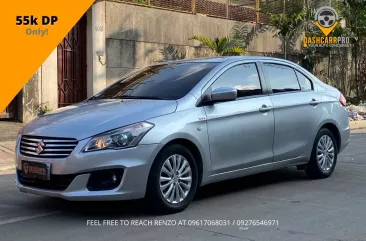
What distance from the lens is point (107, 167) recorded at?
5.00 metres

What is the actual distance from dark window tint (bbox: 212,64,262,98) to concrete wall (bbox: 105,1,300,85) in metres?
8.46

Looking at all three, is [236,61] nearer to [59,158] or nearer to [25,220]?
[59,158]

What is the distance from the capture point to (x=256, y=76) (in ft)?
21.6

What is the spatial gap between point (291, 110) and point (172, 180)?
2.15 metres

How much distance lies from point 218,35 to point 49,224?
13.6m

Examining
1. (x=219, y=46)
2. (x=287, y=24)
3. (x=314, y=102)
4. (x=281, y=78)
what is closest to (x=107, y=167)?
(x=281, y=78)

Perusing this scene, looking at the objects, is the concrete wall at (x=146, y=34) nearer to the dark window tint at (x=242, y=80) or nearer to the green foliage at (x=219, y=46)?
the green foliage at (x=219, y=46)

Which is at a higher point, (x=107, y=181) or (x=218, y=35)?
(x=218, y=35)

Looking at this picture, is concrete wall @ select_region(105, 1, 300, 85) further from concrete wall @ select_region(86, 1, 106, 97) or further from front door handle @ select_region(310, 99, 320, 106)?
front door handle @ select_region(310, 99, 320, 106)

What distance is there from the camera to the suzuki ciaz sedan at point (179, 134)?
5066mm

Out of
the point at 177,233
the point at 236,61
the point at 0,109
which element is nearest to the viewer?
the point at 177,233

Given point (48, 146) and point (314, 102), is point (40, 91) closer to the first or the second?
point (314, 102)

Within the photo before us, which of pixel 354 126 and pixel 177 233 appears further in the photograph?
pixel 354 126

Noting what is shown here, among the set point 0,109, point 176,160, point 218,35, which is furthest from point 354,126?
point 176,160
